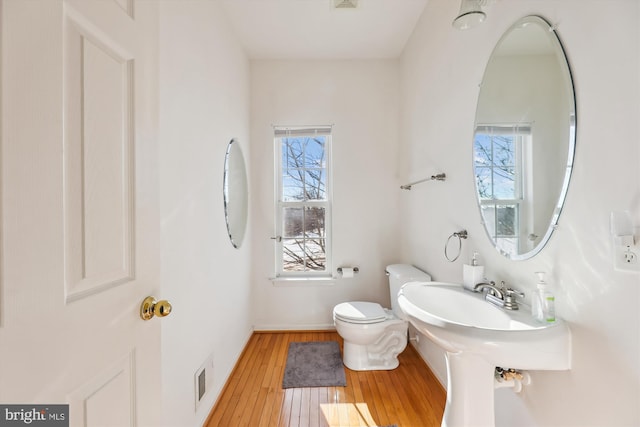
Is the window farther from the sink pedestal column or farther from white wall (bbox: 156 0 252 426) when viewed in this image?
the sink pedestal column

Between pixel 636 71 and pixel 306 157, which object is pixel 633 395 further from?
pixel 306 157

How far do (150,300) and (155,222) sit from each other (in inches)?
8.8

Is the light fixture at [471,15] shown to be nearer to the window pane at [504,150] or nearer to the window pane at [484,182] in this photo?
the window pane at [504,150]

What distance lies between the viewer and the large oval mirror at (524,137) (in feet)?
3.18

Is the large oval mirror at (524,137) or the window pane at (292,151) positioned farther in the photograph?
the window pane at (292,151)

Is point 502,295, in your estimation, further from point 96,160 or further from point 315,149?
point 315,149

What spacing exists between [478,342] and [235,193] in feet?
5.97

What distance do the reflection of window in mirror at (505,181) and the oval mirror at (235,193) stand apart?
1.57 meters

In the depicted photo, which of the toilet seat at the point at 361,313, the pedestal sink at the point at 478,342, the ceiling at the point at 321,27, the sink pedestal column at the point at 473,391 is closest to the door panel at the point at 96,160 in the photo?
the pedestal sink at the point at 478,342

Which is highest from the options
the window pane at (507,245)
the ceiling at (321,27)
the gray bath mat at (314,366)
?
the ceiling at (321,27)

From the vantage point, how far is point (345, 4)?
1.98 meters

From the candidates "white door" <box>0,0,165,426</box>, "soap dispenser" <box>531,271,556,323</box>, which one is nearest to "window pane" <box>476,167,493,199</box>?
"soap dispenser" <box>531,271,556,323</box>

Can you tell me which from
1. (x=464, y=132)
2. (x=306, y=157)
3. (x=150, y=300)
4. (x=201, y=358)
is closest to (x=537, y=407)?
(x=464, y=132)

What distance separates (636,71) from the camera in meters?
0.74
